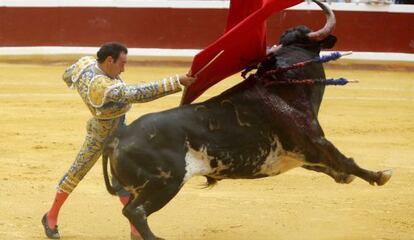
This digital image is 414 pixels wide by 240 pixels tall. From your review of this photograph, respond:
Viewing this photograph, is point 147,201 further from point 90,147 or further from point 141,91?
point 90,147

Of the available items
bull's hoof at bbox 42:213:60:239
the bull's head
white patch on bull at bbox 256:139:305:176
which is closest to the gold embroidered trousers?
bull's hoof at bbox 42:213:60:239

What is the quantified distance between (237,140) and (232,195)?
1.70 metres

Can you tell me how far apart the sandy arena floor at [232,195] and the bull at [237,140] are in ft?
2.31

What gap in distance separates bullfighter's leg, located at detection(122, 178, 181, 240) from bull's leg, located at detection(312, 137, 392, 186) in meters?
0.82

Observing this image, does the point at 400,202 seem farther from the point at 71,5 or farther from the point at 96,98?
the point at 71,5

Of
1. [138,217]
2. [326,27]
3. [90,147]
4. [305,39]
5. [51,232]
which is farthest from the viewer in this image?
[51,232]

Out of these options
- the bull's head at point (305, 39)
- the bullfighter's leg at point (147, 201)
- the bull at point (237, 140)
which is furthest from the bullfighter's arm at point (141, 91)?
the bull's head at point (305, 39)

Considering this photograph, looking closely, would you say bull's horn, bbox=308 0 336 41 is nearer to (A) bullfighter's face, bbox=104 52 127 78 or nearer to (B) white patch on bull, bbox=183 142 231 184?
(B) white patch on bull, bbox=183 142 231 184

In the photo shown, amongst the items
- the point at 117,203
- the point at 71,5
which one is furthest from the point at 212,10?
the point at 117,203

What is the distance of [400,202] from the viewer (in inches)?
253

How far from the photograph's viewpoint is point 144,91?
4.89 meters

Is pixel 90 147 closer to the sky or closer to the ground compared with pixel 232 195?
closer to the sky

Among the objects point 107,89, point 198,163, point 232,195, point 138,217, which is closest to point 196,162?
point 198,163

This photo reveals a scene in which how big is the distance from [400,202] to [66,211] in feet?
7.70
